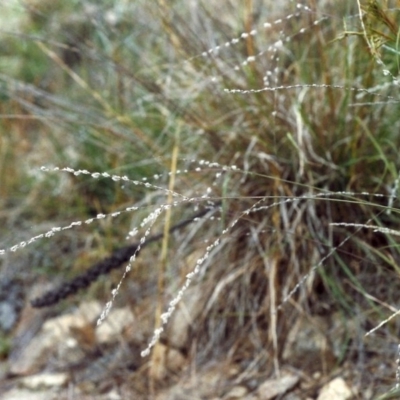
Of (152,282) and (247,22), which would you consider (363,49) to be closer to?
(247,22)

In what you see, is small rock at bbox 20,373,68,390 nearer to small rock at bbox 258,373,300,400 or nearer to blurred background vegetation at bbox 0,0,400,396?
blurred background vegetation at bbox 0,0,400,396

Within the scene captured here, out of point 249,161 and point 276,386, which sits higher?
point 249,161

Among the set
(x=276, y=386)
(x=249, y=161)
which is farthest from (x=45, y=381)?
(x=249, y=161)

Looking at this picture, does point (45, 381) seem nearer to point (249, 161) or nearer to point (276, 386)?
point (276, 386)

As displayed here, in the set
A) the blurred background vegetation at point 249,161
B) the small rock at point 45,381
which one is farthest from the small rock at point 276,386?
the small rock at point 45,381

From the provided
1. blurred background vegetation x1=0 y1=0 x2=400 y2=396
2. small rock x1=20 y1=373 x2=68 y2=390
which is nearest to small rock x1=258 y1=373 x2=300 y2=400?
blurred background vegetation x1=0 y1=0 x2=400 y2=396

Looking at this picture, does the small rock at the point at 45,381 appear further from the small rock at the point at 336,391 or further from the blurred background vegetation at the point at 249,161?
the small rock at the point at 336,391

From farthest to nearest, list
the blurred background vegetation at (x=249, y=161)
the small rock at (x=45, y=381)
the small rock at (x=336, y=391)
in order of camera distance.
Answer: the small rock at (x=45, y=381)
the blurred background vegetation at (x=249, y=161)
the small rock at (x=336, y=391)

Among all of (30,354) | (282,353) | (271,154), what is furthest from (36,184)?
(282,353)
